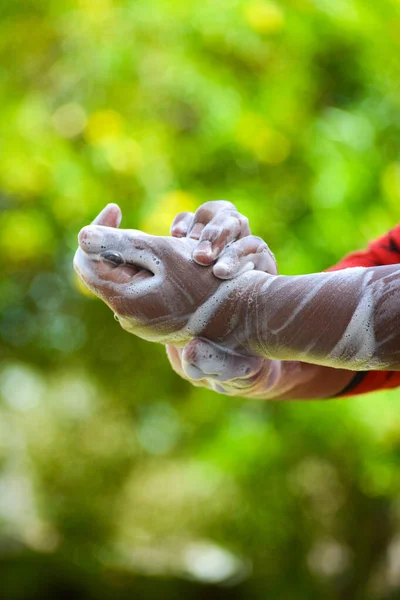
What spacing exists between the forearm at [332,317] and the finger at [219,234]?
55 mm

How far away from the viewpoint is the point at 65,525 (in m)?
3.83

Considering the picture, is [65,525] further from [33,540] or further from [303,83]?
[303,83]

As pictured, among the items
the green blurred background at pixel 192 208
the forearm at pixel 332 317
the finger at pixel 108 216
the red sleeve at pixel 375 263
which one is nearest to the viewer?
the forearm at pixel 332 317

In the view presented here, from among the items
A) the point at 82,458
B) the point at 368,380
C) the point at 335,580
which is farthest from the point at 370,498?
the point at 368,380

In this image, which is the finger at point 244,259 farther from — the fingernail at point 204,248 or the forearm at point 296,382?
the forearm at point 296,382

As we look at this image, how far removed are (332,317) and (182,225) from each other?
0.80 ft

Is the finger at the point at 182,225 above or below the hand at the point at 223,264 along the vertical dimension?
above

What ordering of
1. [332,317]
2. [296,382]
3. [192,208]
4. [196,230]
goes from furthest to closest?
1. [192,208]
2. [296,382]
3. [196,230]
4. [332,317]

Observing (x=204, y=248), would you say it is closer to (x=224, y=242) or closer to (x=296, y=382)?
(x=224, y=242)

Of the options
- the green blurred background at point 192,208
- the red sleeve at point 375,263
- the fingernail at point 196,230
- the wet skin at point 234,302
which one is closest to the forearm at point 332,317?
the wet skin at point 234,302

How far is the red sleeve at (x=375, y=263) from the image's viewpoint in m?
1.07

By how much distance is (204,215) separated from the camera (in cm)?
91

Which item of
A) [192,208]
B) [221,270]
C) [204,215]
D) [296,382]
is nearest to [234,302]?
[221,270]

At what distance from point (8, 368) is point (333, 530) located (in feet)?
6.18
